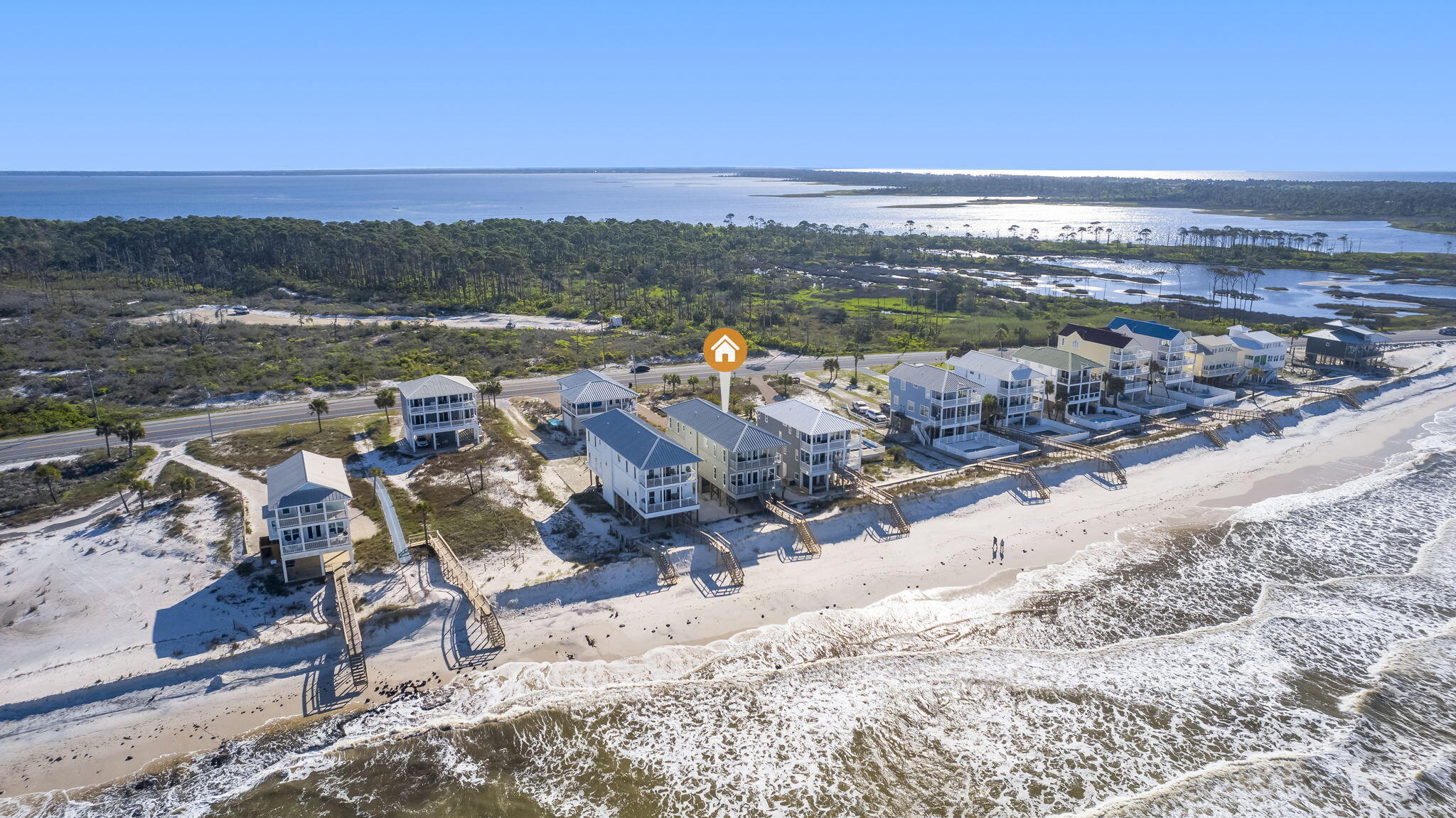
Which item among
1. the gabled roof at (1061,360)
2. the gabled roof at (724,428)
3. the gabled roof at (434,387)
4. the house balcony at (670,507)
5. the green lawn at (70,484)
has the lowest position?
the green lawn at (70,484)

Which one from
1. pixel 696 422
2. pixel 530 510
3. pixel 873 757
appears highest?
pixel 696 422

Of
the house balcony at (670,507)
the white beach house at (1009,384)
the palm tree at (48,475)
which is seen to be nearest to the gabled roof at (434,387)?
the house balcony at (670,507)

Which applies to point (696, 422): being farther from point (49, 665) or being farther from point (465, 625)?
point (49, 665)

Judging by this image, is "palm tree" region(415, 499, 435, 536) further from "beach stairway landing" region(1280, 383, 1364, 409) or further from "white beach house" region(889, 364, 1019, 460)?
"beach stairway landing" region(1280, 383, 1364, 409)

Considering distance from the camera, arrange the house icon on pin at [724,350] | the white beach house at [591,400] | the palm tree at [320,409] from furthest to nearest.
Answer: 1. the house icon on pin at [724,350]
2. the white beach house at [591,400]
3. the palm tree at [320,409]

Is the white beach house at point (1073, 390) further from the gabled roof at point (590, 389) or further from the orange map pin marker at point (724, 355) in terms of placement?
the gabled roof at point (590, 389)

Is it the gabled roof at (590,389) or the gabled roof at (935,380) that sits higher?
the gabled roof at (935,380)

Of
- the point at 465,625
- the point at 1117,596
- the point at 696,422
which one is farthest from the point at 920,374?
the point at 465,625

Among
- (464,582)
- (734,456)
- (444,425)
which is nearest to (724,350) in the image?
(734,456)

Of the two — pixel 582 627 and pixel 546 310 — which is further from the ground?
pixel 546 310
